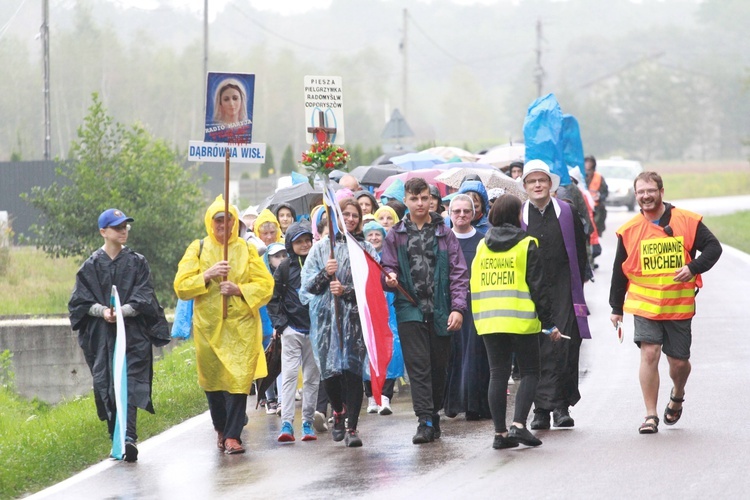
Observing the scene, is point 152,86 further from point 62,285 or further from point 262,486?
point 262,486

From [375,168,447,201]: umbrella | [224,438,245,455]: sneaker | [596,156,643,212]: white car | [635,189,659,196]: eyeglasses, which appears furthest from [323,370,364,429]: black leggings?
[596,156,643,212]: white car

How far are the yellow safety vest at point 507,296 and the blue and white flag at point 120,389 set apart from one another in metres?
2.40

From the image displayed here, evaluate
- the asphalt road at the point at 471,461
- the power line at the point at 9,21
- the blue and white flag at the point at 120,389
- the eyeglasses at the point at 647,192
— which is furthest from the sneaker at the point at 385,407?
the power line at the point at 9,21

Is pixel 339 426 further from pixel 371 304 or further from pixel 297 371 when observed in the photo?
pixel 371 304

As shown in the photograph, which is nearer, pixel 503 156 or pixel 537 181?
pixel 537 181

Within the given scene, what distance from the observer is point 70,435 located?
421 inches

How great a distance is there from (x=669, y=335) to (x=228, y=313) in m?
2.97

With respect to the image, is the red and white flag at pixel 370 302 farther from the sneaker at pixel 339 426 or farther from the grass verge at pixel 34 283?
the grass verge at pixel 34 283

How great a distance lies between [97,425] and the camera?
443 inches

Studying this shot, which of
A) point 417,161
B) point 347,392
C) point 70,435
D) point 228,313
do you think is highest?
point 417,161

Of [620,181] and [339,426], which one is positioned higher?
[620,181]

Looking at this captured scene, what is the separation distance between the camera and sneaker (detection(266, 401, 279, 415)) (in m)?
11.8

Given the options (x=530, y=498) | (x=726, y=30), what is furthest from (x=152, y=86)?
(x=726, y=30)

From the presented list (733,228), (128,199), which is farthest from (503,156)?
(733,228)
